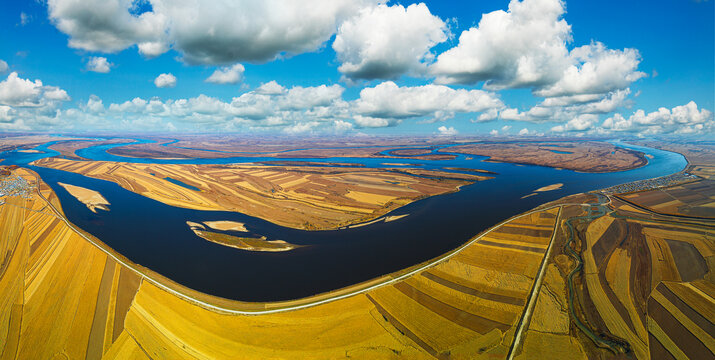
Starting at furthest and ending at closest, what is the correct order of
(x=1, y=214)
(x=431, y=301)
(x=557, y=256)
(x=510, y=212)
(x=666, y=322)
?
(x=510, y=212) < (x=1, y=214) < (x=557, y=256) < (x=431, y=301) < (x=666, y=322)

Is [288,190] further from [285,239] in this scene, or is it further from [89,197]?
[89,197]

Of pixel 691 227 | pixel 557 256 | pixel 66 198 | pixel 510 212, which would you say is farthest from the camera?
pixel 66 198

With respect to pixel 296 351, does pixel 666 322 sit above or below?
above

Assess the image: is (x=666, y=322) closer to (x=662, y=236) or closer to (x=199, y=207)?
(x=662, y=236)

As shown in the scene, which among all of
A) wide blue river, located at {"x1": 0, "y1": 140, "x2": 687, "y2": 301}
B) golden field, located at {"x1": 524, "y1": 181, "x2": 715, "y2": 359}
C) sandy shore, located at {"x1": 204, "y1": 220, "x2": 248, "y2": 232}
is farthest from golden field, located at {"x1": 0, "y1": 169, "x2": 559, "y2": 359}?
sandy shore, located at {"x1": 204, "y1": 220, "x2": 248, "y2": 232}

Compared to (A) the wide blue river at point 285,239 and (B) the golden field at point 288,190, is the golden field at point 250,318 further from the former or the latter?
(B) the golden field at point 288,190

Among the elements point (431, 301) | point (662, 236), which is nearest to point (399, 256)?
point (431, 301)

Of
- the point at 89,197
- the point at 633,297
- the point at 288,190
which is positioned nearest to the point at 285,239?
the point at 288,190
